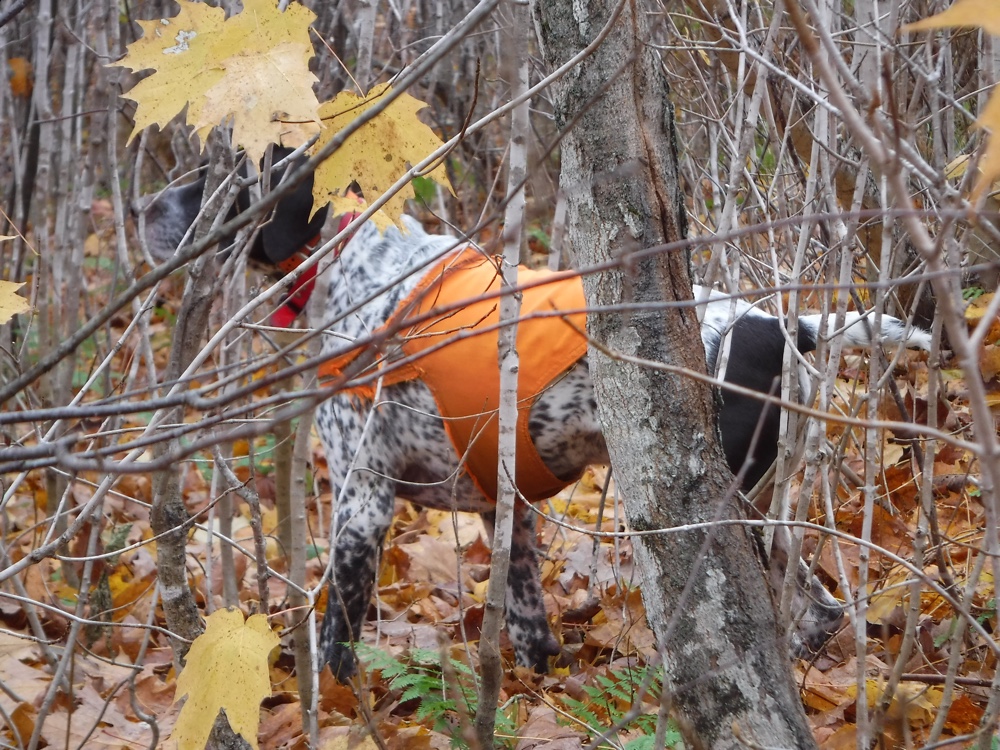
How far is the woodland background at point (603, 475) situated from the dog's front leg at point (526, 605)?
103 millimetres

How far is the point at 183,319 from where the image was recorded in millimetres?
1923

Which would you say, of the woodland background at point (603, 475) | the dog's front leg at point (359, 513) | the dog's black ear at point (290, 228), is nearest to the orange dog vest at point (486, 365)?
the dog's front leg at point (359, 513)

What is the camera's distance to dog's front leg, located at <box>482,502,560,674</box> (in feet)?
10.7

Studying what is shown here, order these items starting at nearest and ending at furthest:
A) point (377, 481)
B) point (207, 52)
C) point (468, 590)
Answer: point (207, 52) → point (377, 481) → point (468, 590)

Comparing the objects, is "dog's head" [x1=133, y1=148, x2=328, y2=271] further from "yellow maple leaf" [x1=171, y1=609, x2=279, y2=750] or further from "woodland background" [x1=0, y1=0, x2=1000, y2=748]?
"yellow maple leaf" [x1=171, y1=609, x2=279, y2=750]

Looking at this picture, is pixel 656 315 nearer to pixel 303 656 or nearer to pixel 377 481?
pixel 303 656

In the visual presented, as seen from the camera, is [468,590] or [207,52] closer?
[207,52]

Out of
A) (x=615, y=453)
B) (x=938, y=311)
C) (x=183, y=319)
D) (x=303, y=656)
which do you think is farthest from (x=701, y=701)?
(x=183, y=319)

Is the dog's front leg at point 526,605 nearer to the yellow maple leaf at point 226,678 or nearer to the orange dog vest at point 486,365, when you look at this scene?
the orange dog vest at point 486,365

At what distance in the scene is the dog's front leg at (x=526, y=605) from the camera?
3.25 m

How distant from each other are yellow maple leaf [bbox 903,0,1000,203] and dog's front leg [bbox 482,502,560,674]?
2.65m

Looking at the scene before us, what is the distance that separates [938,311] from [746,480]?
1.19 meters

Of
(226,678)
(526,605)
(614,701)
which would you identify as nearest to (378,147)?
(226,678)

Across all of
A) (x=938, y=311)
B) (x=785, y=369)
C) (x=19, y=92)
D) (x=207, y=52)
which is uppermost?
(x=19, y=92)
